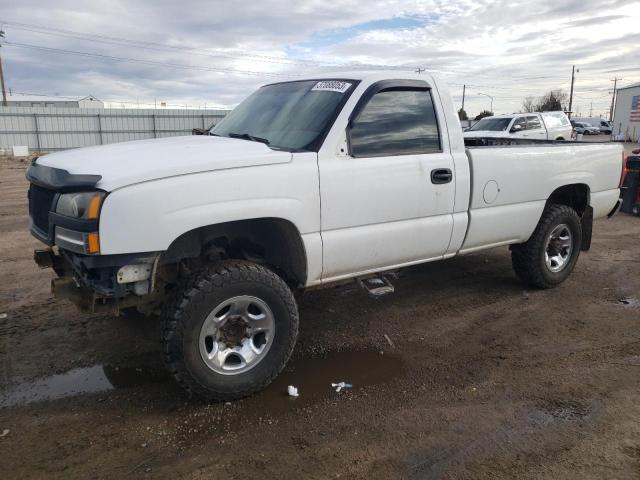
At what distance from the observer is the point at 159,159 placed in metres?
3.18

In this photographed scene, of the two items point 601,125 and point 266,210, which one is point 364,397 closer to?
point 266,210

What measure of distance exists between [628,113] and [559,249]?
42.7 metres

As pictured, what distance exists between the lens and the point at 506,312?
5.06m

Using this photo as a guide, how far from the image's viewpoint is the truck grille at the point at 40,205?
3340 mm

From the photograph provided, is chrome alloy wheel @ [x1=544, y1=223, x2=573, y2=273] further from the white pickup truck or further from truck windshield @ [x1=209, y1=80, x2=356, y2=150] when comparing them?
truck windshield @ [x1=209, y1=80, x2=356, y2=150]

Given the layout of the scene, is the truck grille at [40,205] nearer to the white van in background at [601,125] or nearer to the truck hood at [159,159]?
the truck hood at [159,159]

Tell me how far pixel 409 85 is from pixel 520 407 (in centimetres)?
253

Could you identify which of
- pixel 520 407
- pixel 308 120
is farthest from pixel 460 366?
pixel 308 120

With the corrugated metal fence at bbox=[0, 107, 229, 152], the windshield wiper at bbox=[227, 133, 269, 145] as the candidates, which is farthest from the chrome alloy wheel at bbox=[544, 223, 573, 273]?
the corrugated metal fence at bbox=[0, 107, 229, 152]

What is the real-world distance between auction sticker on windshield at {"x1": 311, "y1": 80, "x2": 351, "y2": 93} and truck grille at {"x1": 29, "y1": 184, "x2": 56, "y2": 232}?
2.06m

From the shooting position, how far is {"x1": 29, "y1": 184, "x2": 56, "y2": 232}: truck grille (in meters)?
3.34

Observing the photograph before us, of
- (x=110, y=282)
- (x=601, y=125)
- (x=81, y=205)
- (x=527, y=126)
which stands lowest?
(x=110, y=282)

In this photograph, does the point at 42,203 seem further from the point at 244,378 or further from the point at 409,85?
the point at 409,85

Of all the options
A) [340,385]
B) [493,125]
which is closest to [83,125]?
[493,125]
